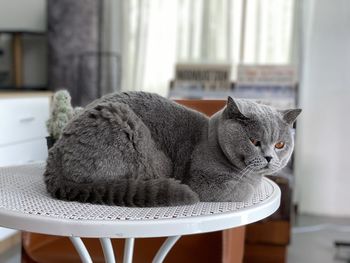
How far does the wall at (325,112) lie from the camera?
2.50 metres

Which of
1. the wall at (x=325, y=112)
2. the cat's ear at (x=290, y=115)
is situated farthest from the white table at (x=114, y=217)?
the wall at (x=325, y=112)

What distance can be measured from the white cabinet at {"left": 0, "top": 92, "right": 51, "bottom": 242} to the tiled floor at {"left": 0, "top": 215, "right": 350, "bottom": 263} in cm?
43

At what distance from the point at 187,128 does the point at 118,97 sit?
0.15m

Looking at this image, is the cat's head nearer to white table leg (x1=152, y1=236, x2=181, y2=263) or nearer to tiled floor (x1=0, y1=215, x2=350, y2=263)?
white table leg (x1=152, y1=236, x2=181, y2=263)

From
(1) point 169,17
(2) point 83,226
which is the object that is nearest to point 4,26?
(1) point 169,17

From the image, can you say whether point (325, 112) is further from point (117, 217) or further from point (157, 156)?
point (117, 217)

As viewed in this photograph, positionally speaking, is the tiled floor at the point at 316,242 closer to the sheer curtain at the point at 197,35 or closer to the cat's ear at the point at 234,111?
the sheer curtain at the point at 197,35

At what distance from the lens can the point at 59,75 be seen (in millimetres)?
2580

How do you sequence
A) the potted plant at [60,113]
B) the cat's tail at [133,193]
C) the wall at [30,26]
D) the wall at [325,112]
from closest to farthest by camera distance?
1. the cat's tail at [133,193]
2. the potted plant at [60,113]
3. the wall at [325,112]
4. the wall at [30,26]

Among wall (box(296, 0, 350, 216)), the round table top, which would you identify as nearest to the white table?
the round table top

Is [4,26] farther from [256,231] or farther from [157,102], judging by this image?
[157,102]

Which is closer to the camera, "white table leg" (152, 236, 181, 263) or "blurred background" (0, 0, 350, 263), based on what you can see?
"white table leg" (152, 236, 181, 263)

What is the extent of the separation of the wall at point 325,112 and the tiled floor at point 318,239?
0.14 meters

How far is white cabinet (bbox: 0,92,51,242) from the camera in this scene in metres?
1.96
